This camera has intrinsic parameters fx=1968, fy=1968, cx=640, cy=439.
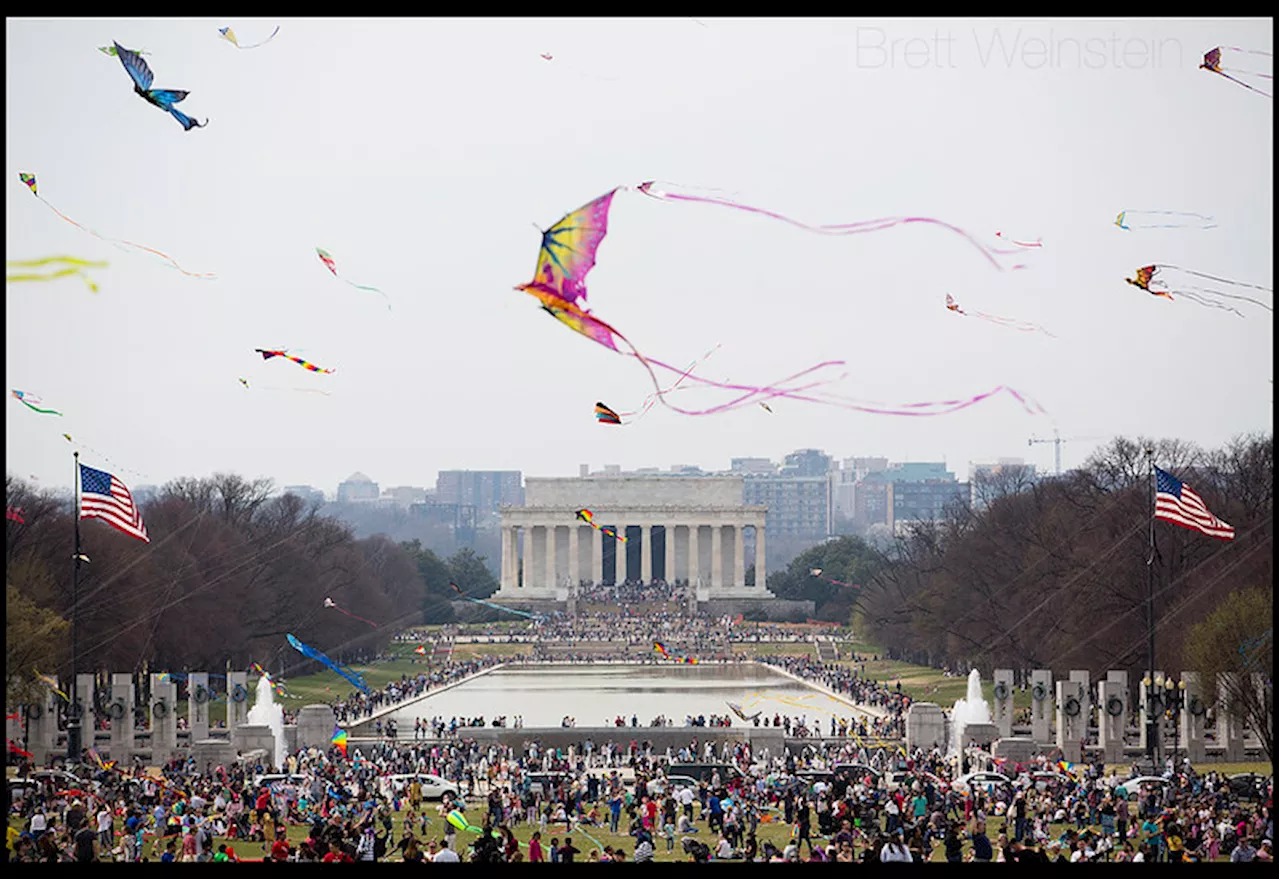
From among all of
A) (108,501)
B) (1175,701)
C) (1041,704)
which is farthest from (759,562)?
(108,501)

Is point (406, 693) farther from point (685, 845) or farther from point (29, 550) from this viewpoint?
point (685, 845)

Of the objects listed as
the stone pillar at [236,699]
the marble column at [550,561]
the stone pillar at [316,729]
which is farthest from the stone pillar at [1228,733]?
the marble column at [550,561]

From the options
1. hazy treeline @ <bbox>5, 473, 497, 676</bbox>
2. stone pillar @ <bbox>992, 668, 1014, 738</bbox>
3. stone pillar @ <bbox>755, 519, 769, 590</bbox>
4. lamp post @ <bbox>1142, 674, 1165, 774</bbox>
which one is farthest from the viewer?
stone pillar @ <bbox>755, 519, 769, 590</bbox>

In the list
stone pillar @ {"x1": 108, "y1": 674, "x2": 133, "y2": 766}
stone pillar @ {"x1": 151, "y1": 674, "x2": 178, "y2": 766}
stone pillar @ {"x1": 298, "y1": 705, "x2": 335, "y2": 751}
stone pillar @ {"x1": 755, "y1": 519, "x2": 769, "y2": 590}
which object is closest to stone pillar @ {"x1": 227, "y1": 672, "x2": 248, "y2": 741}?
A: stone pillar @ {"x1": 298, "y1": 705, "x2": 335, "y2": 751}

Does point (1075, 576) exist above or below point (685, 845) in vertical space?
above

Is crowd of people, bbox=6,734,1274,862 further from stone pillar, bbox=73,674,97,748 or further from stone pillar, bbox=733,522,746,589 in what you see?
stone pillar, bbox=733,522,746,589

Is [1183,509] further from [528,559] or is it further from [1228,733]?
[528,559]
